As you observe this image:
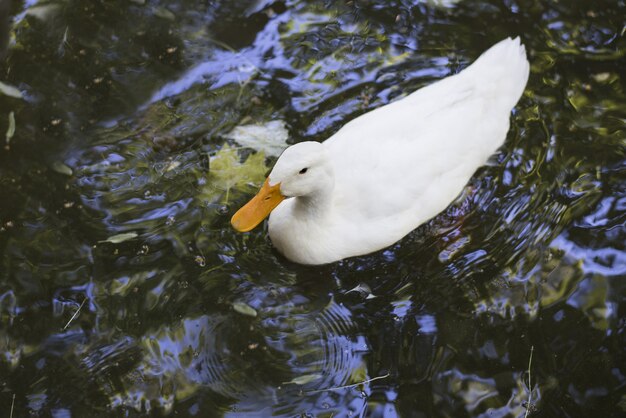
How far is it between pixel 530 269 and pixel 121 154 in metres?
2.55

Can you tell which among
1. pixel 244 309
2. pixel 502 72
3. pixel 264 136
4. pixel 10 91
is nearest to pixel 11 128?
pixel 10 91

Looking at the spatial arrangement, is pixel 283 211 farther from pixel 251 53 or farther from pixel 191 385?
pixel 251 53

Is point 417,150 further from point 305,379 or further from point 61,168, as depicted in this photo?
point 61,168

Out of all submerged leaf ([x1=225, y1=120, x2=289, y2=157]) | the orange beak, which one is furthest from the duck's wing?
submerged leaf ([x1=225, y1=120, x2=289, y2=157])

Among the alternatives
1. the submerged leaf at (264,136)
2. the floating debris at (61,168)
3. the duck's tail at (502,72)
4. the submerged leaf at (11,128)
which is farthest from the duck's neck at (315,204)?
the submerged leaf at (11,128)

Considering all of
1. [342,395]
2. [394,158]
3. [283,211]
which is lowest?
[342,395]

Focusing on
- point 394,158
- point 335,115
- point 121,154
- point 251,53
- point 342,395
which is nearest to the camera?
point 342,395

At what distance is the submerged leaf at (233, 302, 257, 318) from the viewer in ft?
12.9

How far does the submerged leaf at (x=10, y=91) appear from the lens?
16.4 feet

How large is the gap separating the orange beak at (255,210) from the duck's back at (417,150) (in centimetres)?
37

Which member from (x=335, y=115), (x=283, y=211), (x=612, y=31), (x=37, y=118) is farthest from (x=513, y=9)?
(x=37, y=118)

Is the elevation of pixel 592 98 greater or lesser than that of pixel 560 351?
greater

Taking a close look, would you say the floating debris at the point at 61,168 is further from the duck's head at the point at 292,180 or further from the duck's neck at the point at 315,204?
the duck's neck at the point at 315,204

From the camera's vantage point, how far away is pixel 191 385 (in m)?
3.62
